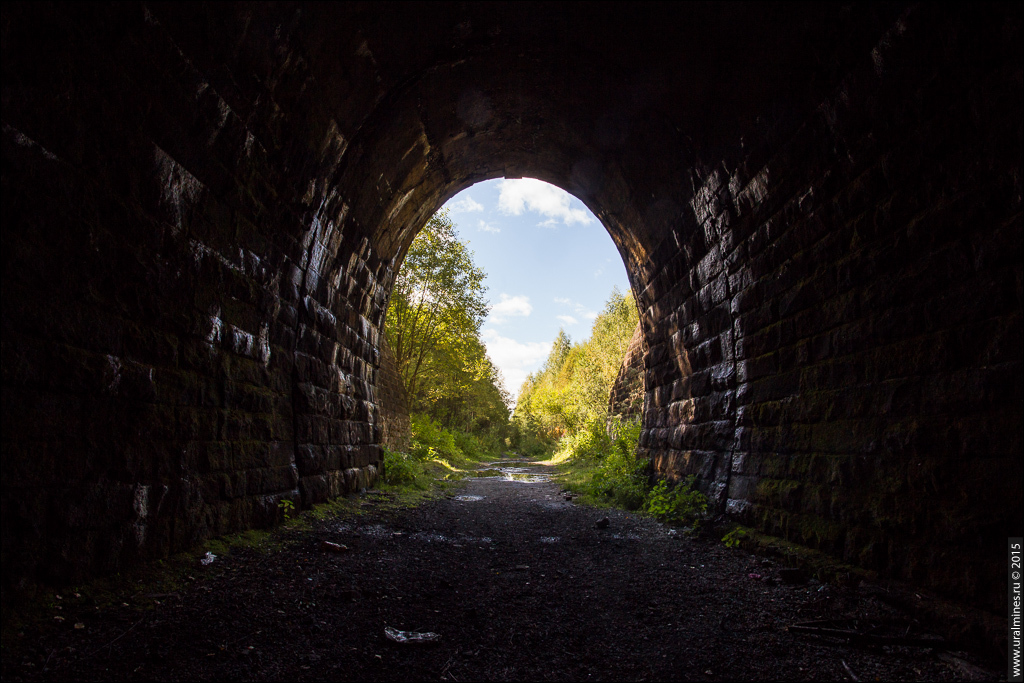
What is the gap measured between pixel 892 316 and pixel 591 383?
19.6 metres

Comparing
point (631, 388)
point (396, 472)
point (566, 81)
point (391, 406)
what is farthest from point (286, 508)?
point (631, 388)

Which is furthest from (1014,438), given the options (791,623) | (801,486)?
(801,486)

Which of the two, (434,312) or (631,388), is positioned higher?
(434,312)

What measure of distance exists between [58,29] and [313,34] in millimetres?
2159

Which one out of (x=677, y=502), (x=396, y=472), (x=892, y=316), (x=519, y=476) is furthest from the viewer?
(x=519, y=476)

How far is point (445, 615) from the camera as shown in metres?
2.98

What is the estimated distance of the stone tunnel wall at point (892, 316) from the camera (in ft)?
8.61

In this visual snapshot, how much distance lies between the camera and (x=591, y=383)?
74.6 feet

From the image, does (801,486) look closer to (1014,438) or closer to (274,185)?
(1014,438)

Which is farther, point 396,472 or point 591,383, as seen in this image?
point 591,383

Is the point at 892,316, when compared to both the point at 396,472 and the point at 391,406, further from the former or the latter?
the point at 391,406

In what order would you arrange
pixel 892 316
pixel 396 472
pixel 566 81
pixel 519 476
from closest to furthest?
pixel 892 316
pixel 566 81
pixel 396 472
pixel 519 476

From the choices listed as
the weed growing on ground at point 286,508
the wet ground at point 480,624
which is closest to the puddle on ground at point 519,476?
the weed growing on ground at point 286,508

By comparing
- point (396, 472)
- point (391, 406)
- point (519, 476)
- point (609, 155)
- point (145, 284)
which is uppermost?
point (609, 155)
